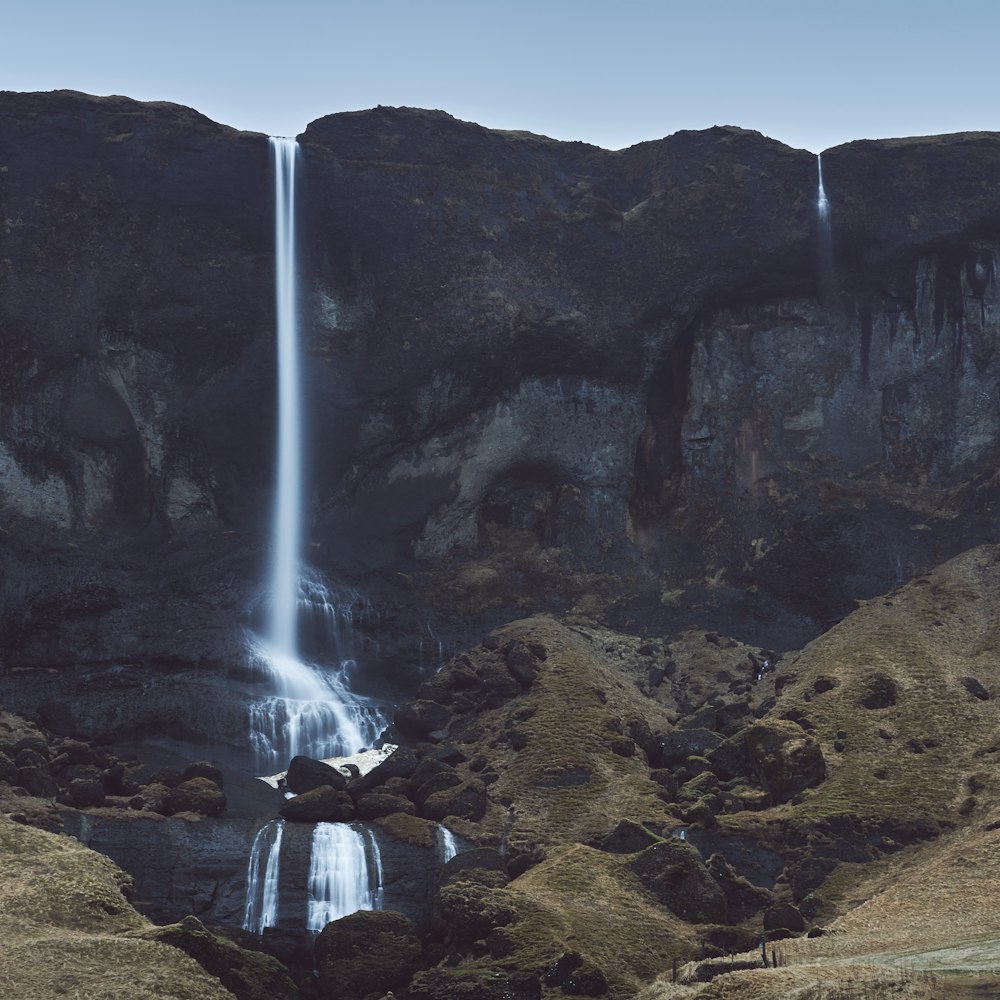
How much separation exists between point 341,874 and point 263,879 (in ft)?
9.55

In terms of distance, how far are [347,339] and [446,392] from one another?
5.92 meters

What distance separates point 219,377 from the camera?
97625 millimetres

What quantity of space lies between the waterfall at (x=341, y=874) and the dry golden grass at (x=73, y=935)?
6.97 m

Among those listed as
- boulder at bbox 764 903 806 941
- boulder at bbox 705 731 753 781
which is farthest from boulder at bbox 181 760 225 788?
boulder at bbox 764 903 806 941

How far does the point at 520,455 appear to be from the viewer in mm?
101500

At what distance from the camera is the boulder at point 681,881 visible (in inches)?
2687

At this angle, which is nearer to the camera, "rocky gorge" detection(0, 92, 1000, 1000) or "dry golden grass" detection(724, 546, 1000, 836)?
"dry golden grass" detection(724, 546, 1000, 836)

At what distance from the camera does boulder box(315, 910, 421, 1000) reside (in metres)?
63.6

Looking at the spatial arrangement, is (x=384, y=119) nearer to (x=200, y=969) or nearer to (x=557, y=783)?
(x=557, y=783)

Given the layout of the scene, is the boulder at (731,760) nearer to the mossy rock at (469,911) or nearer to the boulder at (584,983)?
the mossy rock at (469,911)

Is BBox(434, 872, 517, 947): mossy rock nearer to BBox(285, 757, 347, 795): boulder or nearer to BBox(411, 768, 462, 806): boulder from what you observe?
BBox(411, 768, 462, 806): boulder

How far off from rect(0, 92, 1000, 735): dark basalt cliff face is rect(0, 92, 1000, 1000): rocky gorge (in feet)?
0.59

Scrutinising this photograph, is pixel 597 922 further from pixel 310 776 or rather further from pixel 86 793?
pixel 86 793

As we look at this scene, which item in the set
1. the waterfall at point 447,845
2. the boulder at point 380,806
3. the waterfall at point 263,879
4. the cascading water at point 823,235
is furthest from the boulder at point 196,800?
the cascading water at point 823,235
